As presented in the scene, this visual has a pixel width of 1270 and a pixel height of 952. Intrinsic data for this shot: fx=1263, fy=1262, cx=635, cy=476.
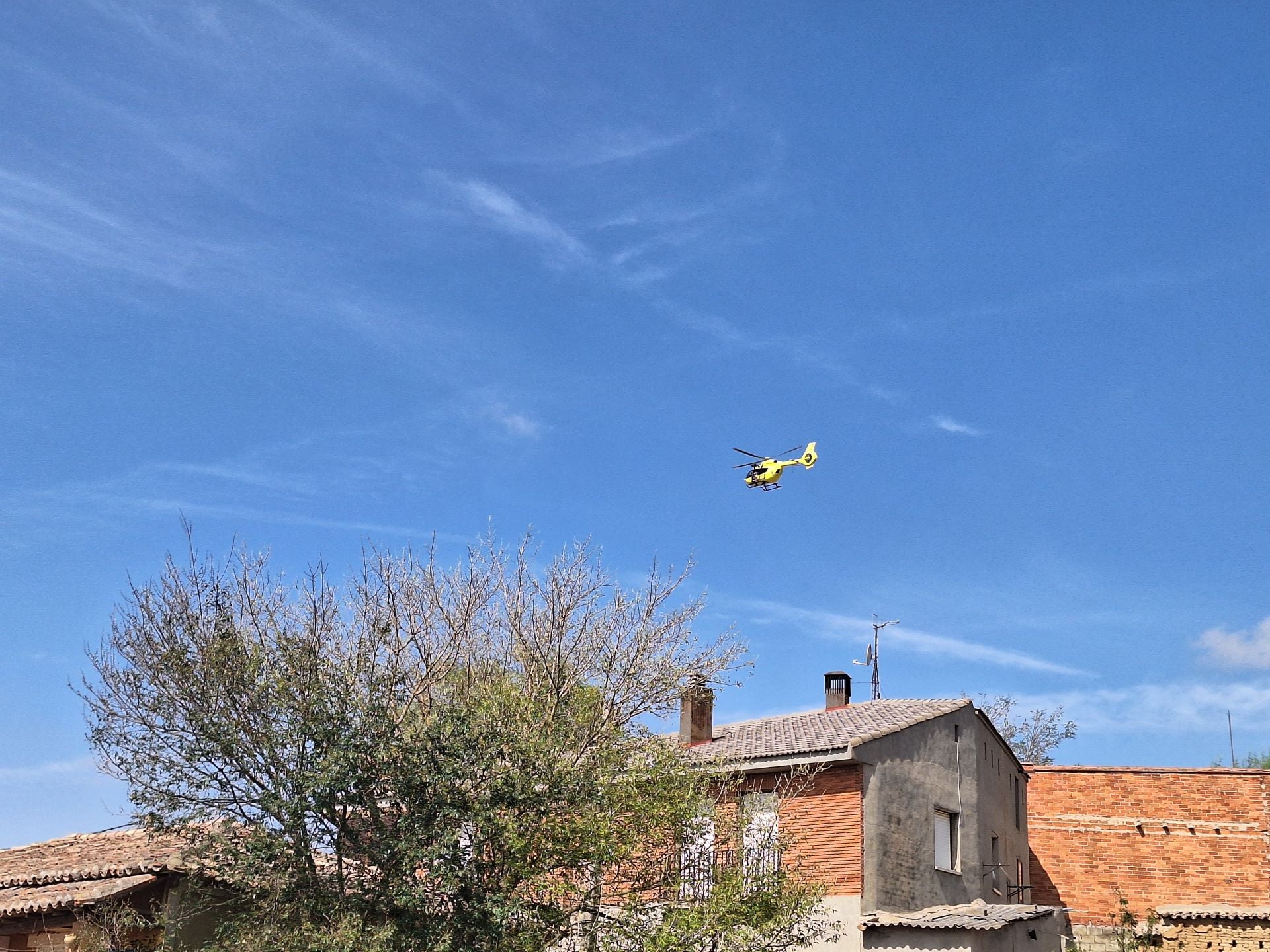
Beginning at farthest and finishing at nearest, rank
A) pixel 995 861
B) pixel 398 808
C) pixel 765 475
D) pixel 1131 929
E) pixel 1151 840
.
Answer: pixel 765 475 → pixel 1151 840 → pixel 1131 929 → pixel 995 861 → pixel 398 808

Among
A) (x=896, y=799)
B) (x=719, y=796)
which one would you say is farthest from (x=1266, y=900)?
(x=719, y=796)

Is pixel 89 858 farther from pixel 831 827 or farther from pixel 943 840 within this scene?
pixel 943 840

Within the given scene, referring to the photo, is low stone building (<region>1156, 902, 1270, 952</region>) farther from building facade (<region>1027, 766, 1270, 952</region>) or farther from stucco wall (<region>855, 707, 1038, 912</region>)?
stucco wall (<region>855, 707, 1038, 912</region>)

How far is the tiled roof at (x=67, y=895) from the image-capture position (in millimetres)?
20703

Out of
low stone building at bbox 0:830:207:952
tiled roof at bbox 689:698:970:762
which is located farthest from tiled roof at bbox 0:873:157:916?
tiled roof at bbox 689:698:970:762

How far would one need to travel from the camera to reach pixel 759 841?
21719 mm

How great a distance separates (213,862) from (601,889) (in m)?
6.04

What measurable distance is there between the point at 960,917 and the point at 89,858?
1629 centimetres

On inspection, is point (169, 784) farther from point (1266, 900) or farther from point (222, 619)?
point (1266, 900)

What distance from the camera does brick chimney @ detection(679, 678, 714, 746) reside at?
2981cm

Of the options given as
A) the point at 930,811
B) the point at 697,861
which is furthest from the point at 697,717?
the point at 697,861

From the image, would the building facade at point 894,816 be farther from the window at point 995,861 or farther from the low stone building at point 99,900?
the low stone building at point 99,900

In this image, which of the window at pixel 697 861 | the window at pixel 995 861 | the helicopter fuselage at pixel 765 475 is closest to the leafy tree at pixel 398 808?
the window at pixel 697 861

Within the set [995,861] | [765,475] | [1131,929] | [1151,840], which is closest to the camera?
[995,861]
